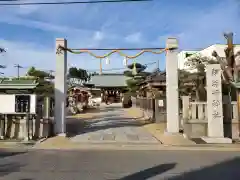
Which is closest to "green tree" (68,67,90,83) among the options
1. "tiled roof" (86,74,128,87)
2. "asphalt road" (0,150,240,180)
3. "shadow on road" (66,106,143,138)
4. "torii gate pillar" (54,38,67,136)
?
"tiled roof" (86,74,128,87)

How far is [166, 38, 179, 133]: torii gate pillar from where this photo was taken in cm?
1461

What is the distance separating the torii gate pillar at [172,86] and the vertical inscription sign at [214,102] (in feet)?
6.59

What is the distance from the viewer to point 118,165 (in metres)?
7.87

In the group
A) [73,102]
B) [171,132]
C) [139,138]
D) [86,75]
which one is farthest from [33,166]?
[86,75]

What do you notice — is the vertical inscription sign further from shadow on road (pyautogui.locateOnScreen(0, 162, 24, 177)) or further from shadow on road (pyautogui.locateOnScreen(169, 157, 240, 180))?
shadow on road (pyautogui.locateOnScreen(0, 162, 24, 177))

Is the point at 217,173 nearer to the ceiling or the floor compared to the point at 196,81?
nearer to the floor

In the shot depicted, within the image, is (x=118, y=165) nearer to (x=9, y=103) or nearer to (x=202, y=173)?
(x=202, y=173)

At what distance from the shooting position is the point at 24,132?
13406mm

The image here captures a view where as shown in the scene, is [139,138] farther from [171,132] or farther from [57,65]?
[57,65]

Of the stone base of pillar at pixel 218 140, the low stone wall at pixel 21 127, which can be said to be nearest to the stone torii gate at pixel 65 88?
the low stone wall at pixel 21 127

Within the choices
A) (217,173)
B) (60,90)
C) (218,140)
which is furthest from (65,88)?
(217,173)

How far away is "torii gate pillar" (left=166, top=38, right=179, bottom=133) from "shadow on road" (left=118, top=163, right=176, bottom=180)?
21.8ft

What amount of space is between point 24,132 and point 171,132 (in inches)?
285

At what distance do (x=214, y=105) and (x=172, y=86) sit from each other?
2536 millimetres
